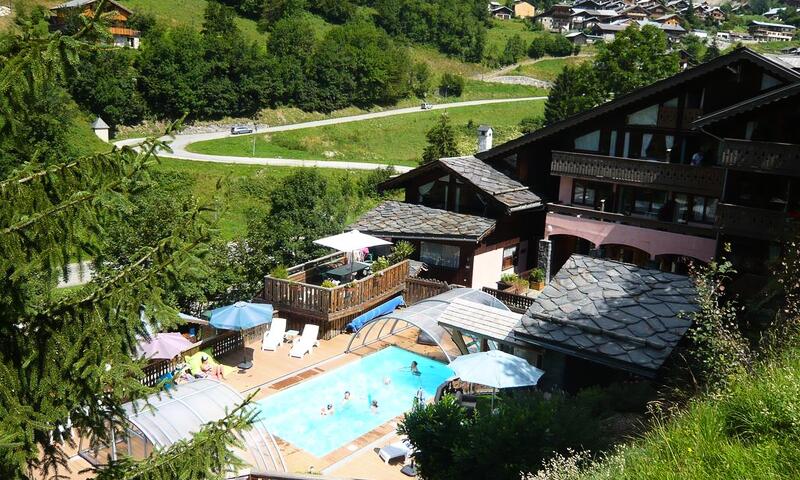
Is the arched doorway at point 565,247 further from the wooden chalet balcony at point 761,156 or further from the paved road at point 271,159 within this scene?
the paved road at point 271,159

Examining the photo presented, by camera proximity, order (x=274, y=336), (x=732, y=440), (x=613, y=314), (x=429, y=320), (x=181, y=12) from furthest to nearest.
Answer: (x=181, y=12) → (x=274, y=336) → (x=429, y=320) → (x=613, y=314) → (x=732, y=440)

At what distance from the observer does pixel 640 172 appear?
27.2 metres

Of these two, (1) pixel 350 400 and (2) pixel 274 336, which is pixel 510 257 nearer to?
(2) pixel 274 336

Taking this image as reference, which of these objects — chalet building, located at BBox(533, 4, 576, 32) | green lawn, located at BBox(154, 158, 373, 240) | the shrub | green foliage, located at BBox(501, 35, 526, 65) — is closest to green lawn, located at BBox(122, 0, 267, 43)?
green lawn, located at BBox(154, 158, 373, 240)

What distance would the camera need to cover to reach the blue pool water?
18359 millimetres

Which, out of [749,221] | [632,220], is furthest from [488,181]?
[749,221]

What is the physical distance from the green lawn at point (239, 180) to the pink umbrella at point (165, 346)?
2311 centimetres

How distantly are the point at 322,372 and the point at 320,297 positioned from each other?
300cm

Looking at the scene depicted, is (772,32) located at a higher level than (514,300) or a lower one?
higher

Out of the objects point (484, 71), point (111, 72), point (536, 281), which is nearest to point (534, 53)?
point (484, 71)

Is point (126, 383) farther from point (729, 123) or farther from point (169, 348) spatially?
point (729, 123)

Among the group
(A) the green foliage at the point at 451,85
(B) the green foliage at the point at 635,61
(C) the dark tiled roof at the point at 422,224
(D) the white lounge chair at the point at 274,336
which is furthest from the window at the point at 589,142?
(A) the green foliage at the point at 451,85

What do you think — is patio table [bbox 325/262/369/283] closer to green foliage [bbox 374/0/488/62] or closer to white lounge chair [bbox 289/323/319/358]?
white lounge chair [bbox 289/323/319/358]

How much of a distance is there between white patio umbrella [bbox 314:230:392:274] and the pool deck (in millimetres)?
3325
